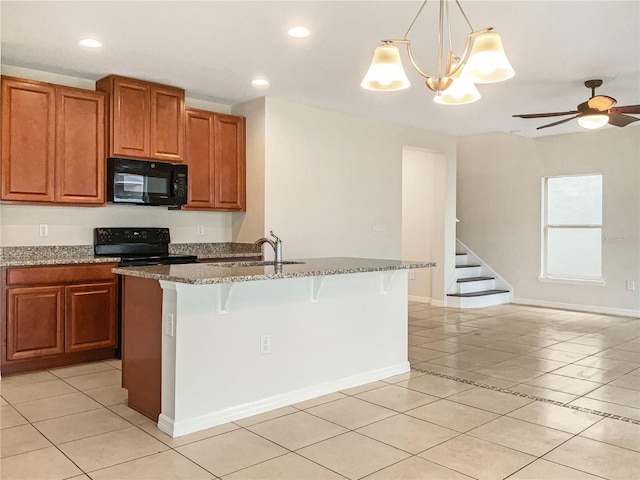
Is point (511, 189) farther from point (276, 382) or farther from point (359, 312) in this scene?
point (276, 382)

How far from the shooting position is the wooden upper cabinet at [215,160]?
5391 mm

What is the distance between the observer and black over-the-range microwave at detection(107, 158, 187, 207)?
187 inches

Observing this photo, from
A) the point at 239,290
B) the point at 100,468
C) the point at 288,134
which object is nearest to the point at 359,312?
the point at 239,290

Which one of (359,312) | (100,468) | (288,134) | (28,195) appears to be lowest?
(100,468)

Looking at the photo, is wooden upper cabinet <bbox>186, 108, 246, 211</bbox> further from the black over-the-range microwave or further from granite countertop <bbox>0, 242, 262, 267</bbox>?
granite countertop <bbox>0, 242, 262, 267</bbox>

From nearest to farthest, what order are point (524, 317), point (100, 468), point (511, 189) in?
point (100, 468)
point (524, 317)
point (511, 189)

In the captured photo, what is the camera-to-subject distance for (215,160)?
5566 millimetres

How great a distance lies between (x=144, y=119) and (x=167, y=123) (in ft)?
0.78

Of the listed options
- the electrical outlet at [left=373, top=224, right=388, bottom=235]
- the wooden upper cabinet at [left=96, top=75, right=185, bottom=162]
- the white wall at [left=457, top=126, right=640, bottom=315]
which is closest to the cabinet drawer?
the wooden upper cabinet at [left=96, top=75, right=185, bottom=162]

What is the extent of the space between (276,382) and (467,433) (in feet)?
3.94

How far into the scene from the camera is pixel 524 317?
6.99 m

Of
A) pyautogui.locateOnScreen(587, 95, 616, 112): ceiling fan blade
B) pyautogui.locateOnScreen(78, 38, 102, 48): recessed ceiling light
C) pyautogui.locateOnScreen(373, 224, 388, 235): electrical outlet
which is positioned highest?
pyautogui.locateOnScreen(78, 38, 102, 48): recessed ceiling light

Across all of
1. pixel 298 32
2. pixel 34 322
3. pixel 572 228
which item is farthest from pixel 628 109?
pixel 34 322

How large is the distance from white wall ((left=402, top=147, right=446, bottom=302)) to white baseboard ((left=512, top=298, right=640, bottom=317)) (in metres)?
1.52
